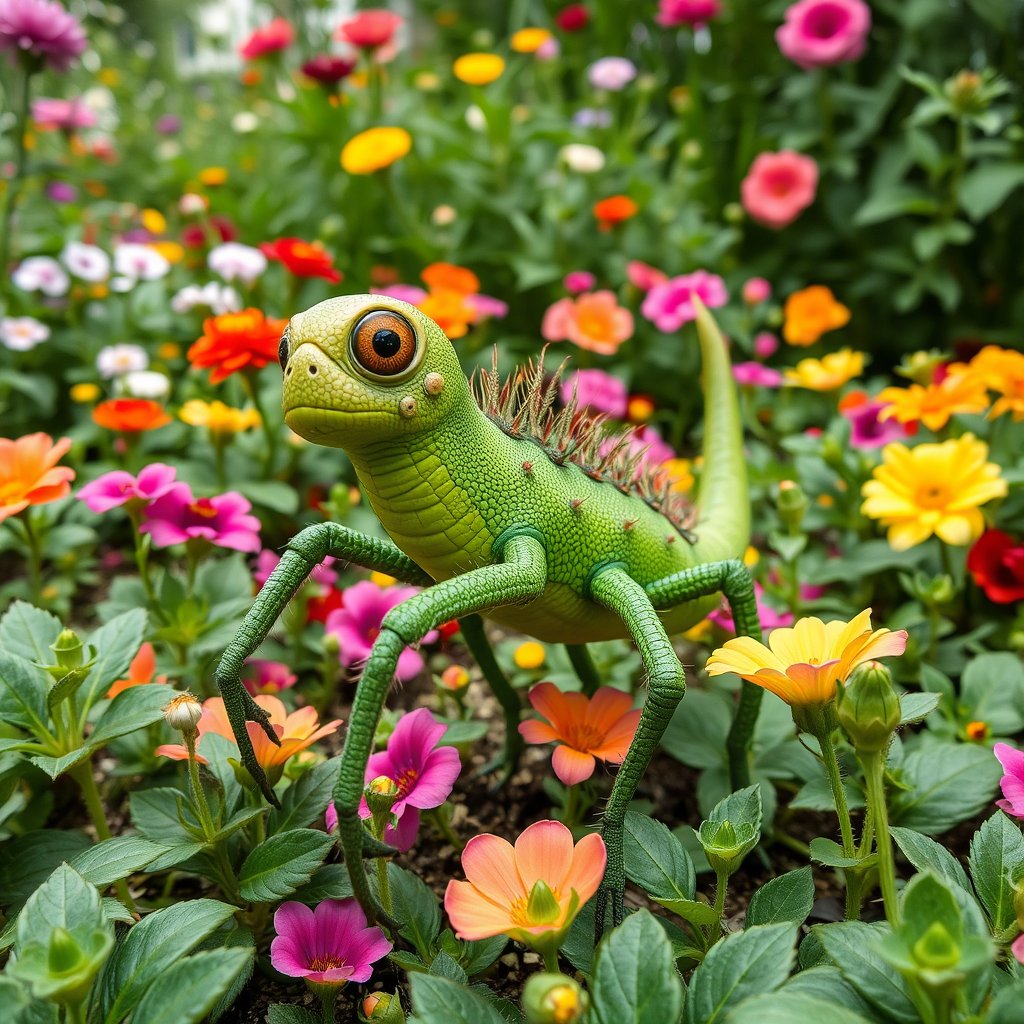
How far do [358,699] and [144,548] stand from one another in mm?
638

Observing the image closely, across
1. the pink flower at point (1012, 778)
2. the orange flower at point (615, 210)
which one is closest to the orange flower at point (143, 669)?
the pink flower at point (1012, 778)

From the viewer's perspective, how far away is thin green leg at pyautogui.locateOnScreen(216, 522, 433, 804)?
36.9 inches

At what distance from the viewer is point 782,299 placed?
8.83 feet

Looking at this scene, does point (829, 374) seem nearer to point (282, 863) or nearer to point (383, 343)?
point (383, 343)

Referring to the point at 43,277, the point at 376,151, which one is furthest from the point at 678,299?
the point at 43,277

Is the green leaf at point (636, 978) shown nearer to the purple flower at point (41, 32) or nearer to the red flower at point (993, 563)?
the red flower at point (993, 563)

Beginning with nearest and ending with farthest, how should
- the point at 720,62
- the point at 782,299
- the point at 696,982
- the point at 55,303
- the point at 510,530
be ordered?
the point at 696,982 < the point at 510,530 < the point at 55,303 < the point at 782,299 < the point at 720,62

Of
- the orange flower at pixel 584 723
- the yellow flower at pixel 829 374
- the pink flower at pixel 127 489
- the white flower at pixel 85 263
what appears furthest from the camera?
the white flower at pixel 85 263

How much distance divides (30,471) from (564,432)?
76cm

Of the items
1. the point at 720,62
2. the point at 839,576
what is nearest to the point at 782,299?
the point at 720,62

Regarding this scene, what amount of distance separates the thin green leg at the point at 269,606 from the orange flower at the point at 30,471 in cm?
47

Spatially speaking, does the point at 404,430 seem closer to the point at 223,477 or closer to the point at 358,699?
the point at 358,699

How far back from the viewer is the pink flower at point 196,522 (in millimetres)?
1291

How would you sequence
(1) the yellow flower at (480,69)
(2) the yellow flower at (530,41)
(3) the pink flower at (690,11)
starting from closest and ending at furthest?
(1) the yellow flower at (480,69) → (3) the pink flower at (690,11) → (2) the yellow flower at (530,41)
